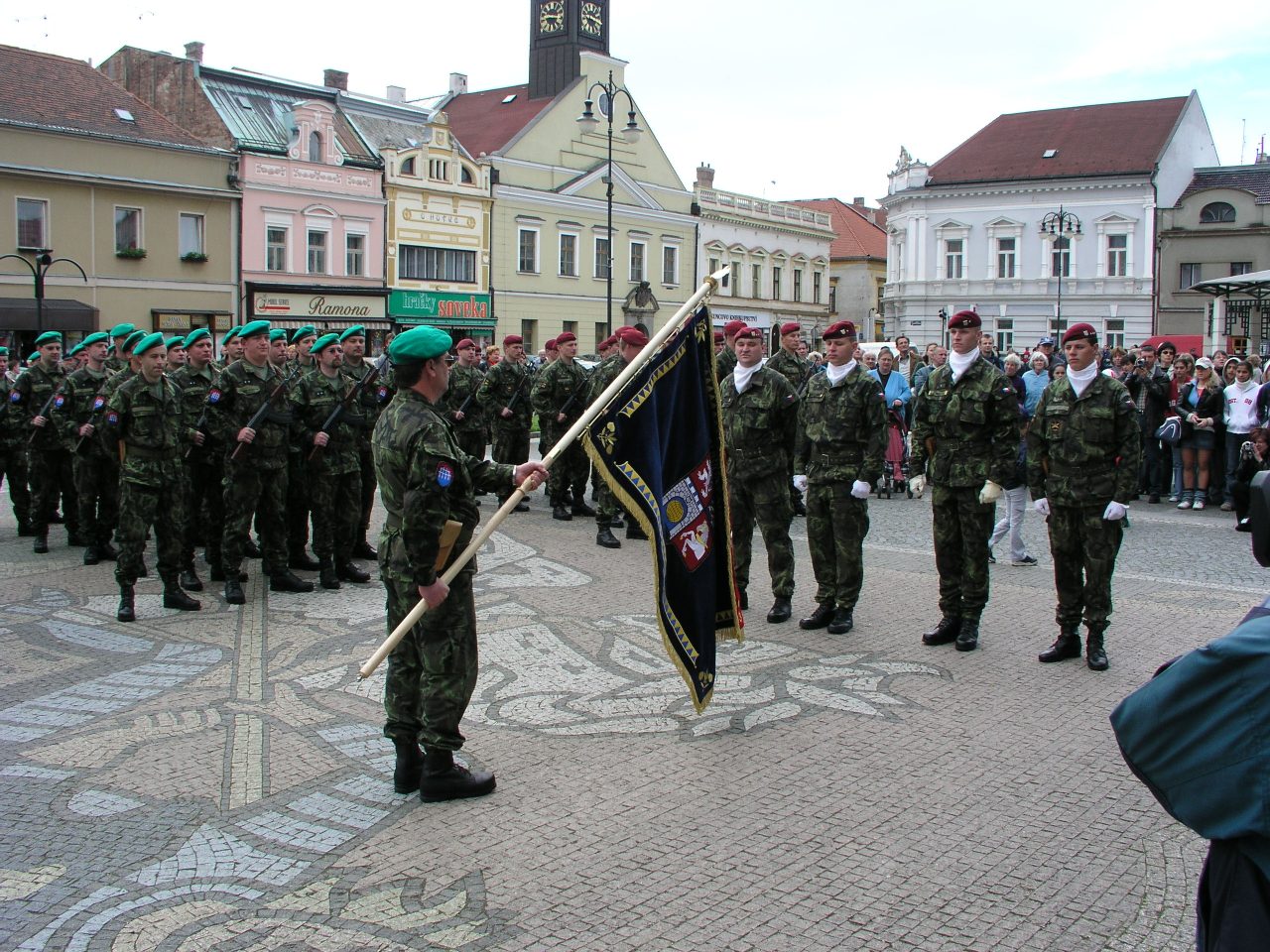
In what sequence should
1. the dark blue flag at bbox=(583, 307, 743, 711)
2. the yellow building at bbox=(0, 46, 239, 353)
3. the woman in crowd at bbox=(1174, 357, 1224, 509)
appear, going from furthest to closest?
the yellow building at bbox=(0, 46, 239, 353) → the woman in crowd at bbox=(1174, 357, 1224, 509) → the dark blue flag at bbox=(583, 307, 743, 711)

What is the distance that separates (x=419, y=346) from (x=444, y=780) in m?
1.95

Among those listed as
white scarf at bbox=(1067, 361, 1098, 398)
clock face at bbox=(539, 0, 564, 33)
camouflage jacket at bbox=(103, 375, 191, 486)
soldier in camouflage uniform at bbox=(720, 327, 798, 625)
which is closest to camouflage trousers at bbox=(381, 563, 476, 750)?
soldier in camouflage uniform at bbox=(720, 327, 798, 625)

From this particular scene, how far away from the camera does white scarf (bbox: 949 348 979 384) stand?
7.83m

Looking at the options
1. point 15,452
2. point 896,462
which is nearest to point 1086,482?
point 896,462

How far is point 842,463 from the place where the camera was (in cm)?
821

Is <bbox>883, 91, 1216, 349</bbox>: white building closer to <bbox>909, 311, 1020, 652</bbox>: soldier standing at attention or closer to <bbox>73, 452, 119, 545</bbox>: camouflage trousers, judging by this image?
Result: <bbox>909, 311, 1020, 652</bbox>: soldier standing at attention

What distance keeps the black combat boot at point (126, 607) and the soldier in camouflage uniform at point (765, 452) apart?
4590 millimetres

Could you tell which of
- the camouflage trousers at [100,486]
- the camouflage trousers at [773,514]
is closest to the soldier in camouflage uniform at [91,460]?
the camouflage trousers at [100,486]

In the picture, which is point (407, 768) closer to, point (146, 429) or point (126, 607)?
point (126, 607)

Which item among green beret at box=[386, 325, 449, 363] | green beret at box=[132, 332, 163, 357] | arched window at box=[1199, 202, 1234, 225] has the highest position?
arched window at box=[1199, 202, 1234, 225]

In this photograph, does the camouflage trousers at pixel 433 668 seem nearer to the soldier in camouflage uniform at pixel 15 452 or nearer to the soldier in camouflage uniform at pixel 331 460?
the soldier in camouflage uniform at pixel 331 460

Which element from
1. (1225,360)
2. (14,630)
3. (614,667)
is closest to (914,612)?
→ (614,667)

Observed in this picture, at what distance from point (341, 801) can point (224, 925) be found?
1.13 meters

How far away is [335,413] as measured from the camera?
31.8ft
